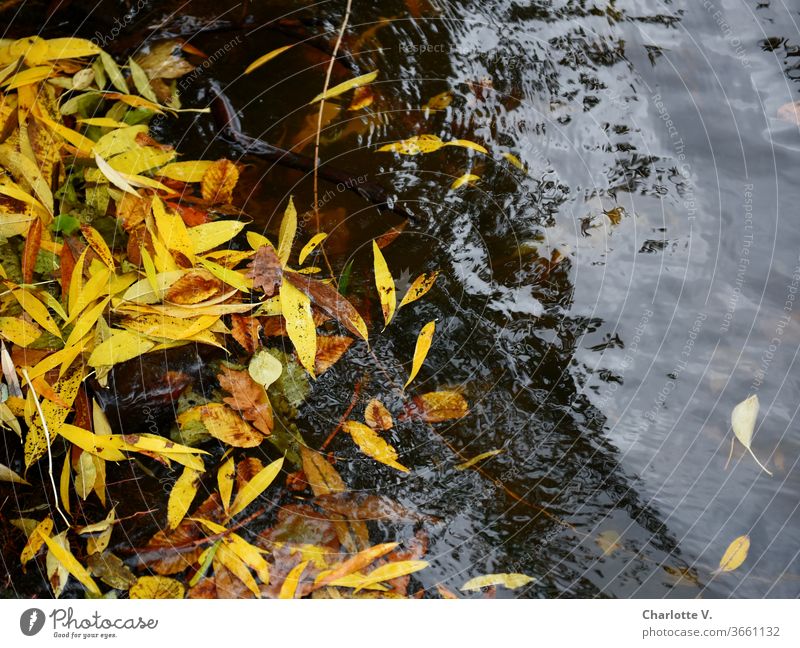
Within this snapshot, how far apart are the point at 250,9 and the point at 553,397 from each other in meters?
0.74

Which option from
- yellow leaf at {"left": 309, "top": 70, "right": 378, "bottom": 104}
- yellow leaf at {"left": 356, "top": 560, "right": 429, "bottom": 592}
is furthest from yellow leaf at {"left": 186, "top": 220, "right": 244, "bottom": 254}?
yellow leaf at {"left": 356, "top": 560, "right": 429, "bottom": 592}

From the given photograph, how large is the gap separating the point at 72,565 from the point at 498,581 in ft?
1.66

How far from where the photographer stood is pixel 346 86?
1000 mm

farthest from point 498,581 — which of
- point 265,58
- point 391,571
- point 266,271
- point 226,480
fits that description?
point 265,58

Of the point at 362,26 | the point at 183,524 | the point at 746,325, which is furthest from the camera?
the point at 362,26

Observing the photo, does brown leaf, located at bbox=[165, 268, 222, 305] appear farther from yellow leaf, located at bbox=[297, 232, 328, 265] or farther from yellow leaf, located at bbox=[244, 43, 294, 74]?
yellow leaf, located at bbox=[244, 43, 294, 74]

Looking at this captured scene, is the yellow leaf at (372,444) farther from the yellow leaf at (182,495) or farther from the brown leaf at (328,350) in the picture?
the yellow leaf at (182,495)

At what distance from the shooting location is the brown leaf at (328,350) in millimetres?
894

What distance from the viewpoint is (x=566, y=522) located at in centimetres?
84

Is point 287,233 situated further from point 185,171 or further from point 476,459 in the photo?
point 476,459

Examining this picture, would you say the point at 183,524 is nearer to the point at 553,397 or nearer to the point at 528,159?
the point at 553,397

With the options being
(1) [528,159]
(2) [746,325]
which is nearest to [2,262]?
(1) [528,159]

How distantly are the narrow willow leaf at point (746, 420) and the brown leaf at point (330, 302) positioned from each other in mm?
499

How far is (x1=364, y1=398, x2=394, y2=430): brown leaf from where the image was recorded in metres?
0.87
